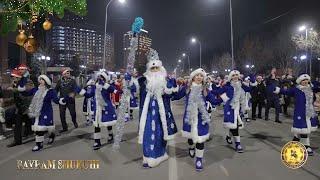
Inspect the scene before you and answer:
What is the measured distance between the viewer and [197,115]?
8.78m

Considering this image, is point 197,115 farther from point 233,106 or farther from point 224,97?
point 233,106

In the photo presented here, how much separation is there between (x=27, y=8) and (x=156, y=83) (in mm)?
3540

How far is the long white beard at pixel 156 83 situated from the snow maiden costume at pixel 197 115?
1.62 feet

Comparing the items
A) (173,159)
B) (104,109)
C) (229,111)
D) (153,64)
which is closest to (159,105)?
(153,64)

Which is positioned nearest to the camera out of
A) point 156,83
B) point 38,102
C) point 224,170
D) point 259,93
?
point 224,170

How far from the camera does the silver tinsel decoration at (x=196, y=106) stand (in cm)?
878

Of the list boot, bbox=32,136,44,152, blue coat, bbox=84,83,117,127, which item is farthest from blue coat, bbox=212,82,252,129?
boot, bbox=32,136,44,152

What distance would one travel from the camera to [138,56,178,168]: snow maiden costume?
28.7ft

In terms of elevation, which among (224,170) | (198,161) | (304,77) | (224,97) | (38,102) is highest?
(304,77)

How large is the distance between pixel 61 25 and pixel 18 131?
128m

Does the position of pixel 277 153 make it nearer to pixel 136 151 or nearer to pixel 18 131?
pixel 136 151

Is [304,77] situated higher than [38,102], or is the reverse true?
[304,77]

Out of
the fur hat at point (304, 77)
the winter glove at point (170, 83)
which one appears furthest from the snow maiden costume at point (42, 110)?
the fur hat at point (304, 77)

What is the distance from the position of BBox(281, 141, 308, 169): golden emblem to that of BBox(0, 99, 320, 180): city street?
147 millimetres
